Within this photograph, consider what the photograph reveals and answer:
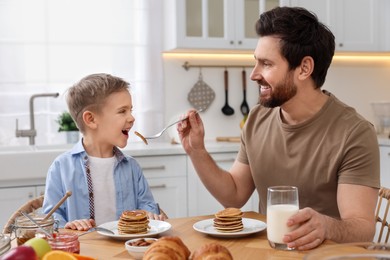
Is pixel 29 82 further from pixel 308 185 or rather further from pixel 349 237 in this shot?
pixel 349 237

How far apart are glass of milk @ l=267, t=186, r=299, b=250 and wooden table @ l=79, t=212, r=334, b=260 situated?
0.03 m

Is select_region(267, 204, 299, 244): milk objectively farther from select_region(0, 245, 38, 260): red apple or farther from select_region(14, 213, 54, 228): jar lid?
select_region(0, 245, 38, 260): red apple

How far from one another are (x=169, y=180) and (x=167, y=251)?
88.5 inches

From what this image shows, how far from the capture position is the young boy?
196 cm

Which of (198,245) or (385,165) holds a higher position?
(198,245)

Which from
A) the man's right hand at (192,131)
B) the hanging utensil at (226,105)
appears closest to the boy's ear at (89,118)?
the man's right hand at (192,131)

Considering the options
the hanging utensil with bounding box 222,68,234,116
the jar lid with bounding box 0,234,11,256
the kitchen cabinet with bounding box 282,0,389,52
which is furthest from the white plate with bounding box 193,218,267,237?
the kitchen cabinet with bounding box 282,0,389,52

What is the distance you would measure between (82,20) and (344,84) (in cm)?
215

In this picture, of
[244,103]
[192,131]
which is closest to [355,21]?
[244,103]

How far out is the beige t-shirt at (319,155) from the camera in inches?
67.4

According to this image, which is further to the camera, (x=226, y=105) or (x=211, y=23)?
(x=226, y=105)

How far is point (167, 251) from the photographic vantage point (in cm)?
104

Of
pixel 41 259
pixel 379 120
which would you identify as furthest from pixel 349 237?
pixel 379 120

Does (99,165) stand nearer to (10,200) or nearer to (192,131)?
(192,131)
